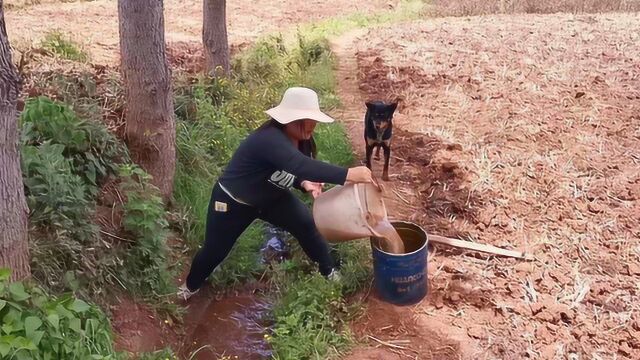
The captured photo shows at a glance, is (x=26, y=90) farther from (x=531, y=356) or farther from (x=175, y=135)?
(x=531, y=356)

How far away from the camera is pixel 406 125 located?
25.0 ft

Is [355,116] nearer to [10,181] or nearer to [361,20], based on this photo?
[10,181]

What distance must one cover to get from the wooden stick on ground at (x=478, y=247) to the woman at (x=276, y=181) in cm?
91

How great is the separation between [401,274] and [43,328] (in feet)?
6.72

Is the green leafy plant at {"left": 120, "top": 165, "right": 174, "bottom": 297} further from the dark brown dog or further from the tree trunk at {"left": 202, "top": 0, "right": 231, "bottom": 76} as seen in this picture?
the tree trunk at {"left": 202, "top": 0, "right": 231, "bottom": 76}

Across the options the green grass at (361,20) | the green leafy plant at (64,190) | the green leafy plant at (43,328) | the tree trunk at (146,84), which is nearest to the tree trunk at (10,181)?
the green leafy plant at (43,328)

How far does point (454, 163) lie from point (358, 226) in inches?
103

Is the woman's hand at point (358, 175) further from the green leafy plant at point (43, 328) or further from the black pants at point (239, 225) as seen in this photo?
the green leafy plant at point (43, 328)

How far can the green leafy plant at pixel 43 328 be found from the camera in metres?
2.78

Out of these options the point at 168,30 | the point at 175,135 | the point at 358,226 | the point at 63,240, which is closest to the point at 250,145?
the point at 358,226

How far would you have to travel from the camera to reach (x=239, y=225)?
4309 mm

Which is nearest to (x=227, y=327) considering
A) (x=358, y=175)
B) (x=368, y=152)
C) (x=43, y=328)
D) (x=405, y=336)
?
(x=405, y=336)

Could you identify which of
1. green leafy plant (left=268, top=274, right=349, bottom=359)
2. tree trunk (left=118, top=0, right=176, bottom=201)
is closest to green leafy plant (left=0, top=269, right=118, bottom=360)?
green leafy plant (left=268, top=274, right=349, bottom=359)

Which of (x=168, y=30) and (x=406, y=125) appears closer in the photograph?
(x=406, y=125)
